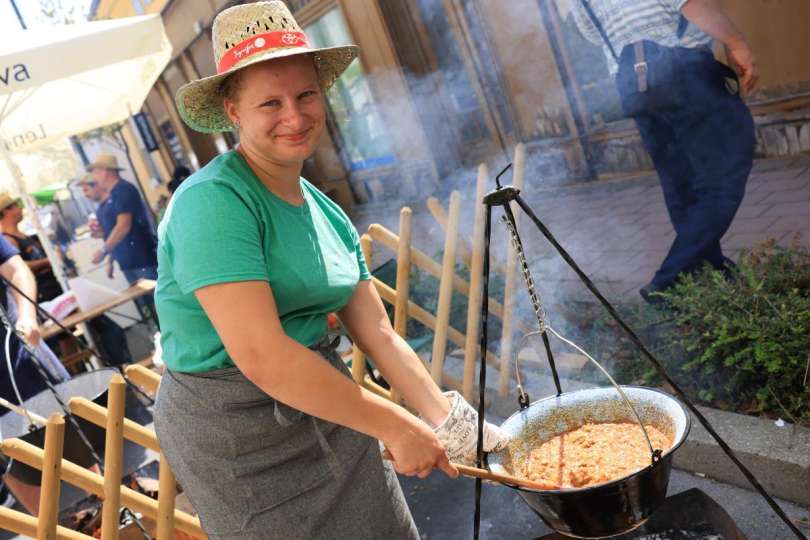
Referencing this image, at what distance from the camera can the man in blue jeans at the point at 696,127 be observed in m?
3.93

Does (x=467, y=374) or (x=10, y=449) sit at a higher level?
(x=10, y=449)

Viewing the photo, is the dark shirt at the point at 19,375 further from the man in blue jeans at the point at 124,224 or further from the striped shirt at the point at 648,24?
the striped shirt at the point at 648,24

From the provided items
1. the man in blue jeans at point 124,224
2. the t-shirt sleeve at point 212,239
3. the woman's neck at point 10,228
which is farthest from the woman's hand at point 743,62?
the woman's neck at point 10,228

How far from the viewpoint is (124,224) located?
282 inches

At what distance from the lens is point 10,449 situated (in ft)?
7.41

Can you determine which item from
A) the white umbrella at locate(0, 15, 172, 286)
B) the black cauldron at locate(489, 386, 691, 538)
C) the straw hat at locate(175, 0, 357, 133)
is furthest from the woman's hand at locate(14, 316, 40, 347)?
the black cauldron at locate(489, 386, 691, 538)

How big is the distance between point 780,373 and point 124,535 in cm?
306

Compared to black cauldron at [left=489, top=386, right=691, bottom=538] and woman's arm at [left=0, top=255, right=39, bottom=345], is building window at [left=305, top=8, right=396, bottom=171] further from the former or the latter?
black cauldron at [left=489, top=386, right=691, bottom=538]

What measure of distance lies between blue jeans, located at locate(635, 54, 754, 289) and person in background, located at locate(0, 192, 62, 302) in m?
6.06

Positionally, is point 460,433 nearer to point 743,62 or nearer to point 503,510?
point 503,510

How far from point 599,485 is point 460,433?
0.45 m

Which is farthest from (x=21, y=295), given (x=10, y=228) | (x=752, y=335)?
(x=752, y=335)

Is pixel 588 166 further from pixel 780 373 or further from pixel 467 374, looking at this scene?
pixel 780 373

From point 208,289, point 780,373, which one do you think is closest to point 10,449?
point 208,289
